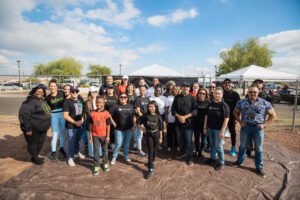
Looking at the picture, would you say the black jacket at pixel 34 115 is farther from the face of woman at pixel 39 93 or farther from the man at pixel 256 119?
the man at pixel 256 119

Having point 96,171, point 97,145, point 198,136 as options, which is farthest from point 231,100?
point 96,171

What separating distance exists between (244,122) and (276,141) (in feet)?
10.6

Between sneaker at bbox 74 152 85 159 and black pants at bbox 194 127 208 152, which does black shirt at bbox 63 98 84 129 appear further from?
black pants at bbox 194 127 208 152

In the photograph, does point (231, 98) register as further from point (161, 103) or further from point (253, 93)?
point (161, 103)

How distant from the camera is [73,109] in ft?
14.2

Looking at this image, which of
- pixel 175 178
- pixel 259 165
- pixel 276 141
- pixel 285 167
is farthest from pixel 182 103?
pixel 276 141

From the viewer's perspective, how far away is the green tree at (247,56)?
38.0 metres

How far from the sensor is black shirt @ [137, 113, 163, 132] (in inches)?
163

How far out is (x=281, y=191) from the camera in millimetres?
3367

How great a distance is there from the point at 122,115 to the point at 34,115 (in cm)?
194

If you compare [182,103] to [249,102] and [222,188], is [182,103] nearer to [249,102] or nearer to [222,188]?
[249,102]

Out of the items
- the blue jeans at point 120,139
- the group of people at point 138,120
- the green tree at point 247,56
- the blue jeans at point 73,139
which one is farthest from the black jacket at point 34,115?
the green tree at point 247,56

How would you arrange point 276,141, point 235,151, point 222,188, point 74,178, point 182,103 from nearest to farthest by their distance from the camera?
point 222,188
point 74,178
point 182,103
point 235,151
point 276,141

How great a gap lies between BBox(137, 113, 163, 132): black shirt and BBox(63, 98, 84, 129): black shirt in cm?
149
